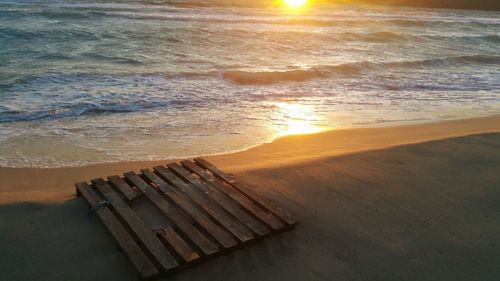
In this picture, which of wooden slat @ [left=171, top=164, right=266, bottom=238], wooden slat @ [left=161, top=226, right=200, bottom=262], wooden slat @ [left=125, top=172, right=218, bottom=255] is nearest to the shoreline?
wooden slat @ [left=171, top=164, right=266, bottom=238]

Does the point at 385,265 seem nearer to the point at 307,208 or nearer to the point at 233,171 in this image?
the point at 307,208

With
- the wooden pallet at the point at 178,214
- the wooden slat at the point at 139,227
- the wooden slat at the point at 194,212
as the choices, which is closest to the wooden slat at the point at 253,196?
the wooden pallet at the point at 178,214

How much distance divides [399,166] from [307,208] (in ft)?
5.57

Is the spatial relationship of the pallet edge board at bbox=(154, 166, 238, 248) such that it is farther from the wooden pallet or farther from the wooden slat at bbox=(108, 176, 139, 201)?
the wooden slat at bbox=(108, 176, 139, 201)

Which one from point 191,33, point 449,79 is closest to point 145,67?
point 191,33

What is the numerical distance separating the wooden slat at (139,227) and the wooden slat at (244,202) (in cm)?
85

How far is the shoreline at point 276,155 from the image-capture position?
5.22 m

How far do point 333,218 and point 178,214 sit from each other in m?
1.55

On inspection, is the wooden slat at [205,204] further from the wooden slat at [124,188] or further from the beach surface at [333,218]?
the wooden slat at [124,188]

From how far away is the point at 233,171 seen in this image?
5543mm

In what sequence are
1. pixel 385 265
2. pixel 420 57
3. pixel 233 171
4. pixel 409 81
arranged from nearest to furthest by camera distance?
pixel 385 265 < pixel 233 171 < pixel 409 81 < pixel 420 57

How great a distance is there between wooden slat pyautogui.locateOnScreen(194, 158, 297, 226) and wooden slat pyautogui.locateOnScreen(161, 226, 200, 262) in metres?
0.96

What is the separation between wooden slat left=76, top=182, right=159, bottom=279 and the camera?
11.5 ft

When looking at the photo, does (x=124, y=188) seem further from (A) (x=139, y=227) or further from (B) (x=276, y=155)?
(B) (x=276, y=155)
